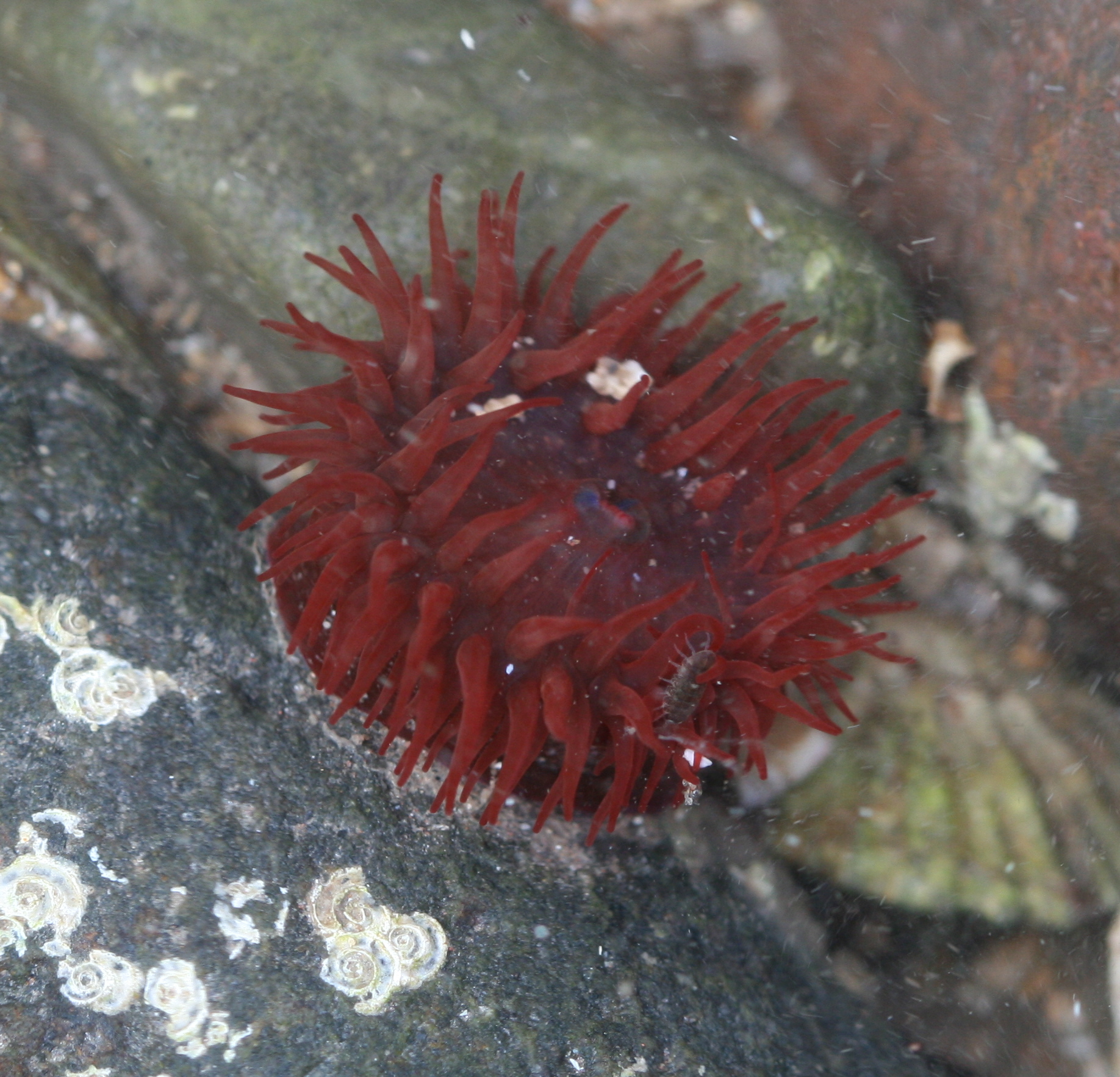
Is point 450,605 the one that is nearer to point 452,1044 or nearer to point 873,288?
point 452,1044

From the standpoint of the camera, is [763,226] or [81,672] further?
[763,226]

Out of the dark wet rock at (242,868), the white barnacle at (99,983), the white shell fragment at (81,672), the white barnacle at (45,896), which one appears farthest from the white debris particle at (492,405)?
the white barnacle at (99,983)

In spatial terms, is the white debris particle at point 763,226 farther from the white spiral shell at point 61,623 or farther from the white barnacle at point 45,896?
the white barnacle at point 45,896

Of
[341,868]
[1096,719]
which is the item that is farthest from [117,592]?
[1096,719]

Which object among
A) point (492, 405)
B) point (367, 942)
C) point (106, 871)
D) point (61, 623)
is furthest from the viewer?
point (492, 405)

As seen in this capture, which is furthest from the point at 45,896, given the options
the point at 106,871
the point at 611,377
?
the point at 611,377

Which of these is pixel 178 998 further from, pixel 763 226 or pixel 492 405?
pixel 763 226
